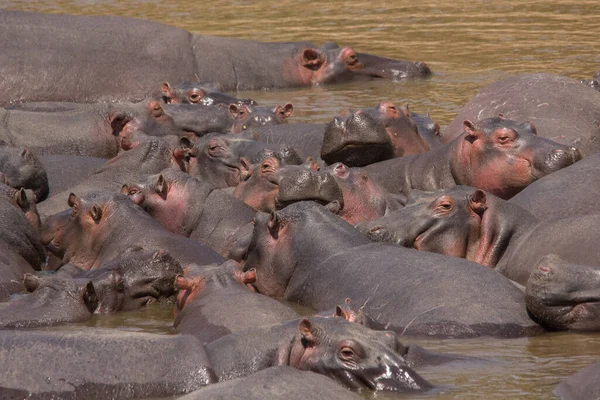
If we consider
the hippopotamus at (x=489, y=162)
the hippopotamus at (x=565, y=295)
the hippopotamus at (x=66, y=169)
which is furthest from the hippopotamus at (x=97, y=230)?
the hippopotamus at (x=565, y=295)

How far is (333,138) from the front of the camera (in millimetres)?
9148

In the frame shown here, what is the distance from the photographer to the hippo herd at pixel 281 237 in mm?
5199

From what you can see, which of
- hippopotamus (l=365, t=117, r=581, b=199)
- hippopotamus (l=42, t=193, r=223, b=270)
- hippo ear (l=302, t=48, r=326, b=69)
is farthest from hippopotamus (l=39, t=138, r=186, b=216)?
hippo ear (l=302, t=48, r=326, b=69)

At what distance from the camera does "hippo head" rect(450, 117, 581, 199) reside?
8.41m

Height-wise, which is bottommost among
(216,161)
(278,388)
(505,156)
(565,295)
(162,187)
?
(216,161)

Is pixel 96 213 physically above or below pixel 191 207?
above

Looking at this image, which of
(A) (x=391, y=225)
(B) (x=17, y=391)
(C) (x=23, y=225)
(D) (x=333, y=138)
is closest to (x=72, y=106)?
(D) (x=333, y=138)

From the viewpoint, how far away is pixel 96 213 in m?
7.79

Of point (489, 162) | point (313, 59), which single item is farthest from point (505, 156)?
point (313, 59)

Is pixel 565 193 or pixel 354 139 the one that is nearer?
pixel 565 193

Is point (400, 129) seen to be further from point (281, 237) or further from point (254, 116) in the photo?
point (281, 237)

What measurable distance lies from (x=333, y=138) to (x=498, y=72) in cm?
469

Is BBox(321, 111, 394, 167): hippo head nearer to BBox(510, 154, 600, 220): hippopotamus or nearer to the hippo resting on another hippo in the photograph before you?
BBox(510, 154, 600, 220): hippopotamus

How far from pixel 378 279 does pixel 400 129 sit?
304 cm
